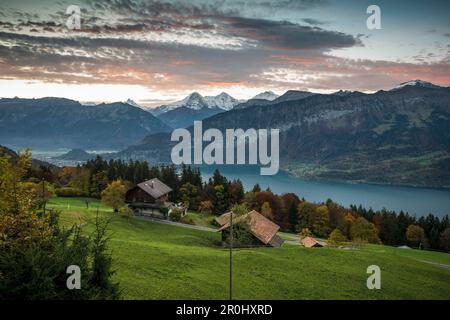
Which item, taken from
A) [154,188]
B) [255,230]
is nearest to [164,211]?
[154,188]

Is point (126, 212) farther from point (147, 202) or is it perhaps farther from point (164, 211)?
point (147, 202)

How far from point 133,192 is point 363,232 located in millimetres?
53629

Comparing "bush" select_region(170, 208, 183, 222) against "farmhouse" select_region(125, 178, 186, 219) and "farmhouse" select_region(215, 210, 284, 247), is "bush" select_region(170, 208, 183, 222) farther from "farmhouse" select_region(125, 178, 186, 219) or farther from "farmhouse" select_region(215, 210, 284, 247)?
"farmhouse" select_region(215, 210, 284, 247)

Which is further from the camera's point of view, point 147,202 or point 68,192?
point 68,192

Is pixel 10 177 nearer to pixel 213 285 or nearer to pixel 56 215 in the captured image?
pixel 56 215

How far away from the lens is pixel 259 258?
34219 millimetres

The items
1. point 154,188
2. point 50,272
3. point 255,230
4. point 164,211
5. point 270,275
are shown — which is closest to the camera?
point 50,272

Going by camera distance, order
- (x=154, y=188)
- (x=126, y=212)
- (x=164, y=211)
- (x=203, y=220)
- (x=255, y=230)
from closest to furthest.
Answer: (x=255, y=230) → (x=126, y=212) → (x=164, y=211) → (x=154, y=188) → (x=203, y=220)

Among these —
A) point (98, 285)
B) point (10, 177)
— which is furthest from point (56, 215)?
point (98, 285)

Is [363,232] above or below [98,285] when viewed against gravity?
below

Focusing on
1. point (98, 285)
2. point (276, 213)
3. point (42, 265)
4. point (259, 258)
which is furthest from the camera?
point (276, 213)

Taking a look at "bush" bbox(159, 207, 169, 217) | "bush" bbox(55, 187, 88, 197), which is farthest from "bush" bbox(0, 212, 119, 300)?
"bush" bbox(55, 187, 88, 197)

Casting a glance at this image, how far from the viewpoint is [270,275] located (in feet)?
96.3

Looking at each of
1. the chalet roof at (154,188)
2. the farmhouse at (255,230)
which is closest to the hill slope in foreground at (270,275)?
the farmhouse at (255,230)
